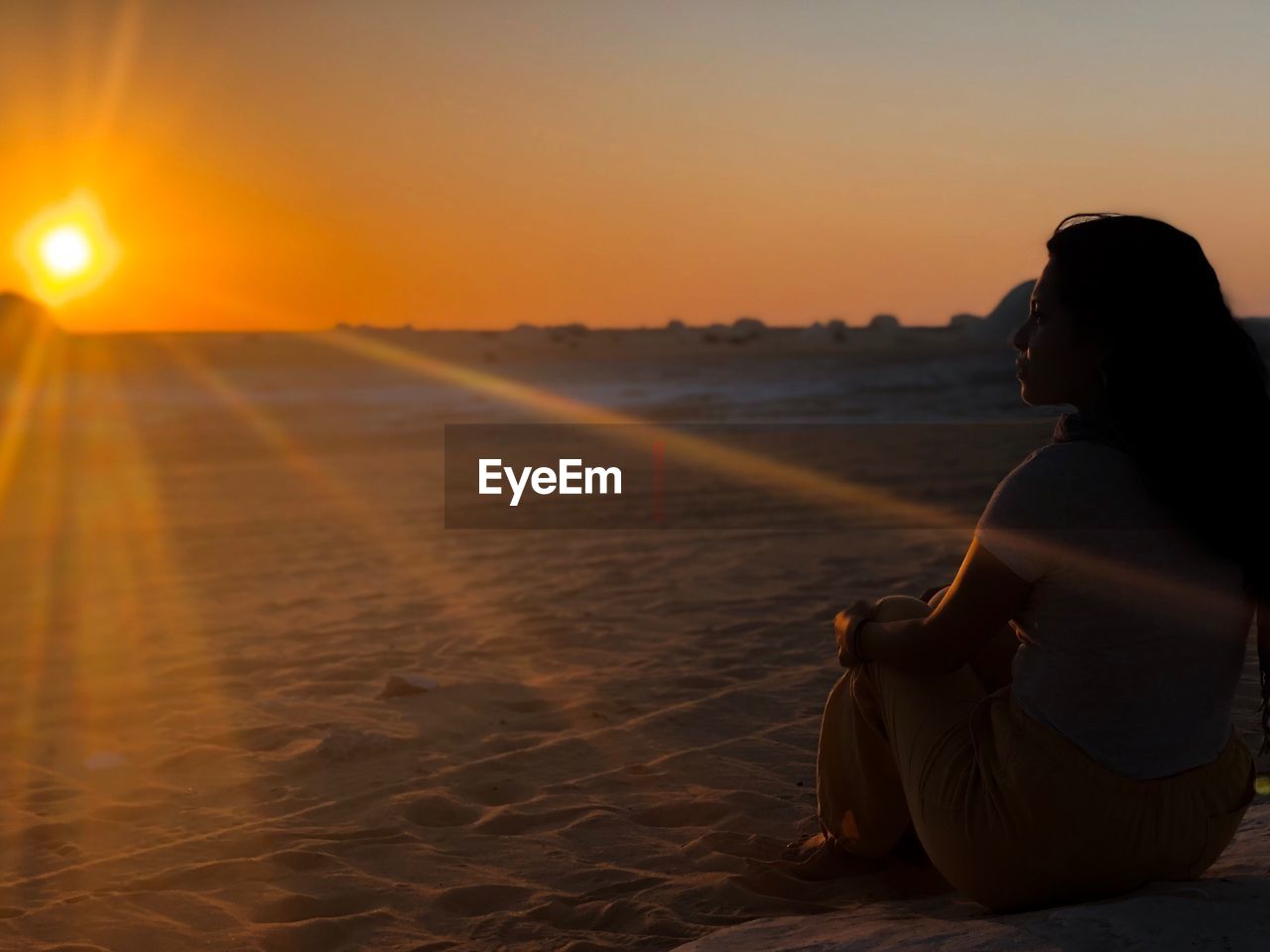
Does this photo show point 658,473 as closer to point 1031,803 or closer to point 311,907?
point 311,907

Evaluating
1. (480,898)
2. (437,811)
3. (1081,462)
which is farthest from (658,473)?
(1081,462)

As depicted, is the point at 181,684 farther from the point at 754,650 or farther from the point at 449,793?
the point at 754,650

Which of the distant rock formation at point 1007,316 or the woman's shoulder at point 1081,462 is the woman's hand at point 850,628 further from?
the distant rock formation at point 1007,316

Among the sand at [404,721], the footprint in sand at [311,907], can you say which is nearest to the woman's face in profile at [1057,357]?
the sand at [404,721]

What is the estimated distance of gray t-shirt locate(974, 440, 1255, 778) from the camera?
2.28 m

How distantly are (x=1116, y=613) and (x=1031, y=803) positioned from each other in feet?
1.41

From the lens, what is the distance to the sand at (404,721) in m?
3.35

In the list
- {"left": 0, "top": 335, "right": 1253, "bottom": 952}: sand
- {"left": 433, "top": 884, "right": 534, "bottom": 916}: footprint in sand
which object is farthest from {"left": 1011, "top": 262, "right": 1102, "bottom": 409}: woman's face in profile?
{"left": 433, "top": 884, "right": 534, "bottom": 916}: footprint in sand

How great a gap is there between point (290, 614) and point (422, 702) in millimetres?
2037

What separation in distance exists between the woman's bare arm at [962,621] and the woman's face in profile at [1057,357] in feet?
1.15

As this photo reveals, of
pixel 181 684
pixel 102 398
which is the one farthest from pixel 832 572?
pixel 102 398

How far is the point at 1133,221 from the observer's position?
230cm

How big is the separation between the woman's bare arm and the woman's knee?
0.50ft

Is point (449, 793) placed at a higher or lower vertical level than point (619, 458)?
lower
